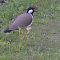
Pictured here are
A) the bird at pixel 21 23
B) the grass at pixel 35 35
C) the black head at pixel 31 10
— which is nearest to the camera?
the grass at pixel 35 35

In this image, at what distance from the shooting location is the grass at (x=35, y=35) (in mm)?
6203

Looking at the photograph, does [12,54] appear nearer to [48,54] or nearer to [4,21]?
[48,54]

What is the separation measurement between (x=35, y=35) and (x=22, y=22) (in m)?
0.67

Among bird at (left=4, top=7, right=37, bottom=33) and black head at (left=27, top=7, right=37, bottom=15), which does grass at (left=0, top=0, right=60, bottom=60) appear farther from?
black head at (left=27, top=7, right=37, bottom=15)

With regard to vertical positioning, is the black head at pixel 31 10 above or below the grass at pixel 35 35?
above

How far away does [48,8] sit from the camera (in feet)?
30.7

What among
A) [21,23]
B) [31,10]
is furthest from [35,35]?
[31,10]

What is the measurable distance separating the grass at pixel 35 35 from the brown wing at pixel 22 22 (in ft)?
0.55

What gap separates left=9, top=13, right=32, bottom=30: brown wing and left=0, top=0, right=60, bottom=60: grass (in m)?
0.17

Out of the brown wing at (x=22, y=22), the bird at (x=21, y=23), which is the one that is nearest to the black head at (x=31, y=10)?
the bird at (x=21, y=23)

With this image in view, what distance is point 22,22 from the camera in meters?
7.87

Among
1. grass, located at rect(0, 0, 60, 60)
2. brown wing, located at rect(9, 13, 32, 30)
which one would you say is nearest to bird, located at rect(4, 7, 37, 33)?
brown wing, located at rect(9, 13, 32, 30)

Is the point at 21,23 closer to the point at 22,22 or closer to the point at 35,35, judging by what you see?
the point at 22,22

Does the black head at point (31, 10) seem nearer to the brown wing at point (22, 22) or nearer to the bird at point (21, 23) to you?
the bird at point (21, 23)
